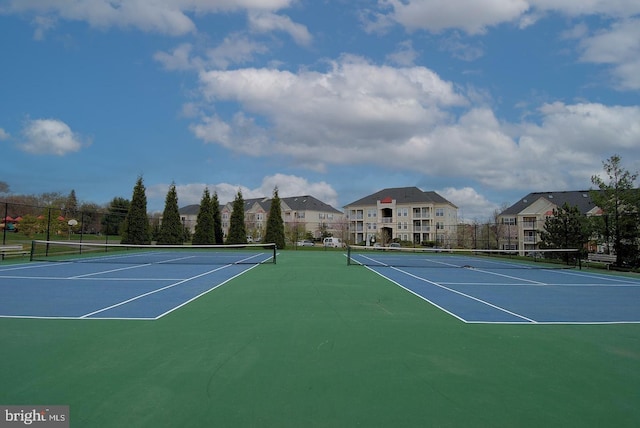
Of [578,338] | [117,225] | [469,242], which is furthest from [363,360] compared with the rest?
[117,225]

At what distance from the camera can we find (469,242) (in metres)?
40.6

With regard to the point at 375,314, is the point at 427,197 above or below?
above

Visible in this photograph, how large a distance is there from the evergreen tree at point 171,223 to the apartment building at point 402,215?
105 feet

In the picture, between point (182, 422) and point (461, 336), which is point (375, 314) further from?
point (182, 422)

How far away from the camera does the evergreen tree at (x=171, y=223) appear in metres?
34.7

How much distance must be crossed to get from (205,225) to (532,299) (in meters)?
31.1

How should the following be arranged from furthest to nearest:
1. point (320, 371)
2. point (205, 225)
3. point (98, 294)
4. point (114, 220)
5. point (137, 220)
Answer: point (114, 220), point (205, 225), point (137, 220), point (98, 294), point (320, 371)

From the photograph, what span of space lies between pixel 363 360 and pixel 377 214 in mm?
62892

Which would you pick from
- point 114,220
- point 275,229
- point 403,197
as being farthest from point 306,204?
point 275,229

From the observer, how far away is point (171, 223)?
114 feet

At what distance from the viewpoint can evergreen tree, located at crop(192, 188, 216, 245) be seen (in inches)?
1422

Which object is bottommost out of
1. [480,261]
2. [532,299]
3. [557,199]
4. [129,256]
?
[480,261]

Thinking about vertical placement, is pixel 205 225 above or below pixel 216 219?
below

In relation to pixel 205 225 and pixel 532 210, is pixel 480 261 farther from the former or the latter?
pixel 532 210
